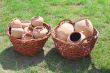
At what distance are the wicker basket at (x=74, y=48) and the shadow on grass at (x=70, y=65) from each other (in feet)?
0.22

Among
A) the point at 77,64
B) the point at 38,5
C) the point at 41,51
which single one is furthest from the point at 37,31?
the point at 38,5

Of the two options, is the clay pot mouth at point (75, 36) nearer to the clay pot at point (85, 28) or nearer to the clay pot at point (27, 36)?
the clay pot at point (85, 28)

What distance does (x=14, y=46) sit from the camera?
14.1 ft

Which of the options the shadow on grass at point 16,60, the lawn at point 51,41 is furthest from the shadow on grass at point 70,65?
the shadow on grass at point 16,60

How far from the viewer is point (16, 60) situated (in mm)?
4246

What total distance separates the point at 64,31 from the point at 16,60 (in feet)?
2.27

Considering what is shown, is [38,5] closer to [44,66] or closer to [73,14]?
[73,14]

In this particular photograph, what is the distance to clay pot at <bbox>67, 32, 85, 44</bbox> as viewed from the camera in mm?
4012

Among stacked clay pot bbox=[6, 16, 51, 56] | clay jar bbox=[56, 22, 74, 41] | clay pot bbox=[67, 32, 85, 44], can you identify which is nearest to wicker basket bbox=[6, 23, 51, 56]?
stacked clay pot bbox=[6, 16, 51, 56]

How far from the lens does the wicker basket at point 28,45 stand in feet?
13.6

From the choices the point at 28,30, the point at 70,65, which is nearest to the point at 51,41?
the point at 28,30

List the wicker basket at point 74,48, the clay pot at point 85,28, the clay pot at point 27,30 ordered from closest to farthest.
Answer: the wicker basket at point 74,48 < the clay pot at point 85,28 < the clay pot at point 27,30

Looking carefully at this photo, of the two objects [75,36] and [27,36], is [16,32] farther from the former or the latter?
[75,36]

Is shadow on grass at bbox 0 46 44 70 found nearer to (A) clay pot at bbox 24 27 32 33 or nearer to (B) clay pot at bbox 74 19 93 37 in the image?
(A) clay pot at bbox 24 27 32 33
